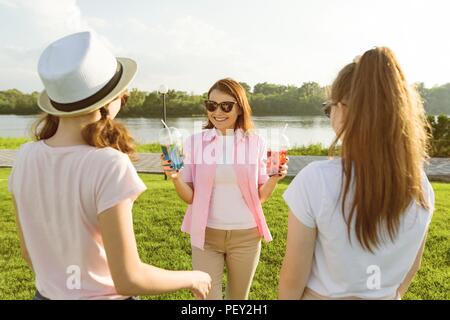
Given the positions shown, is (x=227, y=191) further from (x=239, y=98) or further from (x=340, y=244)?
(x=340, y=244)

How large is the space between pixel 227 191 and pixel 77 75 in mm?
1892

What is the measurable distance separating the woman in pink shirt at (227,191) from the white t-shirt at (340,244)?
5.08ft

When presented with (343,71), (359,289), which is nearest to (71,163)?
(343,71)

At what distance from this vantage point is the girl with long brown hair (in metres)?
1.63

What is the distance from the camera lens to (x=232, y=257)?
3.34 metres

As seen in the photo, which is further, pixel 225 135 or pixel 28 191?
pixel 225 135

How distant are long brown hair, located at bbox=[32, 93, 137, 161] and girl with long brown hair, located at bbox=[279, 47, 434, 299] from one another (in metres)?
0.65

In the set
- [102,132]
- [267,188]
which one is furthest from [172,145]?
[102,132]

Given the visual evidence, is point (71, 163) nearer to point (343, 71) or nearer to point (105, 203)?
point (105, 203)

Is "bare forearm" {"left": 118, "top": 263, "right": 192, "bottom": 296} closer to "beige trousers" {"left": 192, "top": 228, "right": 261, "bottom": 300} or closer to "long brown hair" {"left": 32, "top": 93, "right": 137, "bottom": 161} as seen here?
"long brown hair" {"left": 32, "top": 93, "right": 137, "bottom": 161}

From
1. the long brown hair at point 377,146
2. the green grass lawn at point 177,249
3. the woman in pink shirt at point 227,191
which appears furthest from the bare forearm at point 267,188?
the long brown hair at point 377,146

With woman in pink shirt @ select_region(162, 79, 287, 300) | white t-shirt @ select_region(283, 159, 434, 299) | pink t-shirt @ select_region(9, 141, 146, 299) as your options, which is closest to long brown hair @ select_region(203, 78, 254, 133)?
woman in pink shirt @ select_region(162, 79, 287, 300)

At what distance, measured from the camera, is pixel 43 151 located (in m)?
1.68
